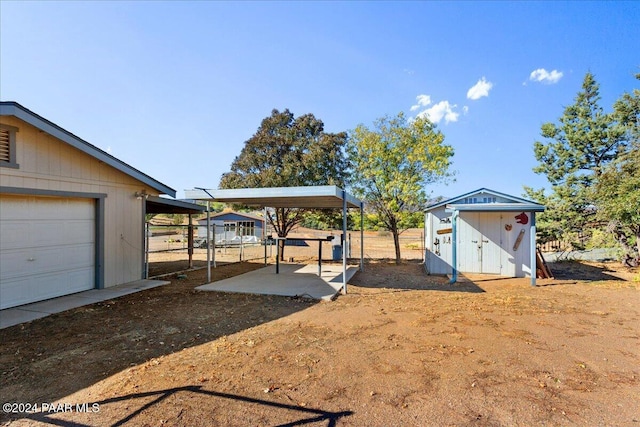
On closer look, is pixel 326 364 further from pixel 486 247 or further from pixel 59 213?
pixel 486 247

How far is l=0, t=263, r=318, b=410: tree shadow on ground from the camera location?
10.6 feet

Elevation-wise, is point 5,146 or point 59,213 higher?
point 5,146

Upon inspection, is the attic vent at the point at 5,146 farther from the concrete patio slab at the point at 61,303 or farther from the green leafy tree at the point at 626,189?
the green leafy tree at the point at 626,189

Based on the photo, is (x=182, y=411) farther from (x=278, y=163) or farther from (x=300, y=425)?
(x=278, y=163)

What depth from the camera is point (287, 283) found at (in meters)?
8.63

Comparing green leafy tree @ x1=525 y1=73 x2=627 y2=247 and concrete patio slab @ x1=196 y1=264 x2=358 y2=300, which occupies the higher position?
green leafy tree @ x1=525 y1=73 x2=627 y2=247

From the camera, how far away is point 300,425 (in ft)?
7.99

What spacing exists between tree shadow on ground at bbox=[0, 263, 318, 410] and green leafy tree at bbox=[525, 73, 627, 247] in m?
13.2

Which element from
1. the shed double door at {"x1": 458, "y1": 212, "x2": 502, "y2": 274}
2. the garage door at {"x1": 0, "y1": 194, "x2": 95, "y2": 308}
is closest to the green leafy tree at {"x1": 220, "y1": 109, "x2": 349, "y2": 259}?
the shed double door at {"x1": 458, "y1": 212, "x2": 502, "y2": 274}

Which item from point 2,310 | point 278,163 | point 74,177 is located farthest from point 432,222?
point 2,310

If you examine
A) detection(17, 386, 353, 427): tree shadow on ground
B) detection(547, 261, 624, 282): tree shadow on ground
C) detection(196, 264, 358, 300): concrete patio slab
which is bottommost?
detection(547, 261, 624, 282): tree shadow on ground

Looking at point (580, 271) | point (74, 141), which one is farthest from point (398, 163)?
point (74, 141)

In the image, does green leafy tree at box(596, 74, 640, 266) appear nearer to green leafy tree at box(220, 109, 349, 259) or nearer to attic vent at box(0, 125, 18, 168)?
green leafy tree at box(220, 109, 349, 259)

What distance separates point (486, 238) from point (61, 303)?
11780 mm
